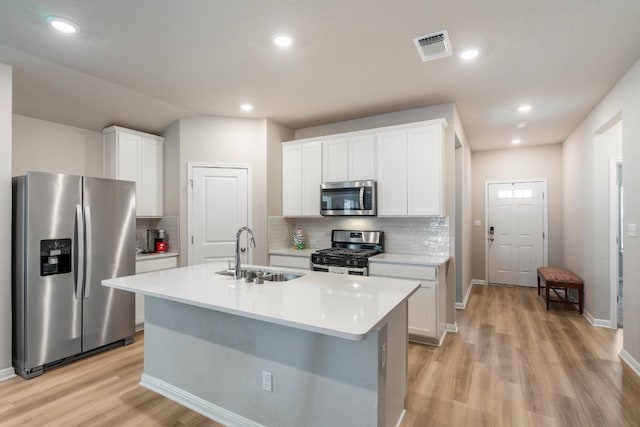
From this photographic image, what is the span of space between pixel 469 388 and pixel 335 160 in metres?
2.85

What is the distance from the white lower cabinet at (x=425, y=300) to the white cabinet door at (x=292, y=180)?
160 cm

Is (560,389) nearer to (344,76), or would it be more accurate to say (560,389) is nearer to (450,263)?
(450,263)

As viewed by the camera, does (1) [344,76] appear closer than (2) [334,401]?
No

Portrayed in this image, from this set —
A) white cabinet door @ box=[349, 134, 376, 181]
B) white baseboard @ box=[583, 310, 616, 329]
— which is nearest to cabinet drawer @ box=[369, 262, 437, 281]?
white cabinet door @ box=[349, 134, 376, 181]

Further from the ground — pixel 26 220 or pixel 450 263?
pixel 26 220

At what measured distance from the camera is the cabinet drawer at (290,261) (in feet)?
13.6

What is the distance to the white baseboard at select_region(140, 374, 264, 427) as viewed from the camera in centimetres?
210

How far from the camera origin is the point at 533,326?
4016mm

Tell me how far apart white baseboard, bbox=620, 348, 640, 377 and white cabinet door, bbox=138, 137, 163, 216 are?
17.7 feet

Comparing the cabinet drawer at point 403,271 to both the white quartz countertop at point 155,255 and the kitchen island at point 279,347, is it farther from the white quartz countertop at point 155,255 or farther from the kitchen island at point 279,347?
the white quartz countertop at point 155,255

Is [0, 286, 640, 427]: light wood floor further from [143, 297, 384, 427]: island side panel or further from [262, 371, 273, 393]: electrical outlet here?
[262, 371, 273, 393]: electrical outlet

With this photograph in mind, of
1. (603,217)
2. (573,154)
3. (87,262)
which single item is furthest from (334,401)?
(573,154)

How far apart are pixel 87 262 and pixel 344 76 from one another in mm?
3092

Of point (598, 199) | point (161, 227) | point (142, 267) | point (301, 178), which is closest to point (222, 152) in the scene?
point (301, 178)
